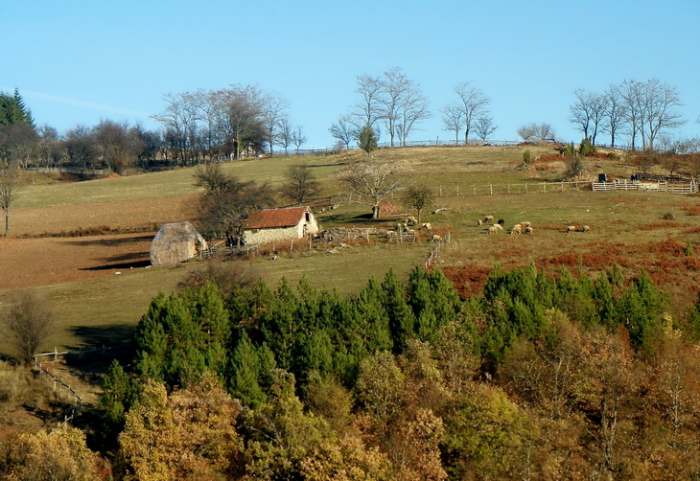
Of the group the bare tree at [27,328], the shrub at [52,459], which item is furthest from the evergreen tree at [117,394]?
the bare tree at [27,328]

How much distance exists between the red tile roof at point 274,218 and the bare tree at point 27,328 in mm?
27019

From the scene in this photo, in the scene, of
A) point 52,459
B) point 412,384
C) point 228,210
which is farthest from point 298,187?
point 52,459

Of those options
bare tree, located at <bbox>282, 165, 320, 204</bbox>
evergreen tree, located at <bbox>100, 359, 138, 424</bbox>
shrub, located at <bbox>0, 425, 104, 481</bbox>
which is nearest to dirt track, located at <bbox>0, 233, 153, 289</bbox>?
bare tree, located at <bbox>282, 165, 320, 204</bbox>

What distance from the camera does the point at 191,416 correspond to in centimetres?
3772

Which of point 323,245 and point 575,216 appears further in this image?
point 575,216

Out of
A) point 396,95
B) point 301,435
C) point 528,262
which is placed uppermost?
point 396,95

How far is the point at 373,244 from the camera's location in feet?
224

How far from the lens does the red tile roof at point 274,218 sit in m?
73.1

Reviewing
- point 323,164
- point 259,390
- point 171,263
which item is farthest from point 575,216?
point 323,164

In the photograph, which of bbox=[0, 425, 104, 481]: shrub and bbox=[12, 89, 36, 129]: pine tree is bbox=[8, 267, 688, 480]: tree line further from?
bbox=[12, 89, 36, 129]: pine tree

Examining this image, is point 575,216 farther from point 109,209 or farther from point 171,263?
point 109,209

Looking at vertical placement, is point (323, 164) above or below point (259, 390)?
above

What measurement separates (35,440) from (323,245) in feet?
119

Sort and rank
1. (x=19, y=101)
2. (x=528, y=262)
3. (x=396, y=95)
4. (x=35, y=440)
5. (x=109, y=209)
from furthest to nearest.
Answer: (x=19, y=101) < (x=396, y=95) < (x=109, y=209) < (x=528, y=262) < (x=35, y=440)
